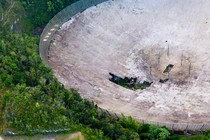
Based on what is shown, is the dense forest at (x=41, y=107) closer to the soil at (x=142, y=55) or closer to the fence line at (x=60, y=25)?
the fence line at (x=60, y=25)

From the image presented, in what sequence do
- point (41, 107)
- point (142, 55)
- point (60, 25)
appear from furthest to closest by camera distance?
point (60, 25), point (142, 55), point (41, 107)

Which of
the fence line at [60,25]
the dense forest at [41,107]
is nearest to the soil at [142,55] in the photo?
the fence line at [60,25]

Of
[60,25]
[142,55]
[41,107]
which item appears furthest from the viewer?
[60,25]

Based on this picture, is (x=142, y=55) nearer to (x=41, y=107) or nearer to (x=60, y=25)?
(x=60, y=25)

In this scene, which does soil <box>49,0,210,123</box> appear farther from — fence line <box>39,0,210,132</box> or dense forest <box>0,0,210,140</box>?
dense forest <box>0,0,210,140</box>

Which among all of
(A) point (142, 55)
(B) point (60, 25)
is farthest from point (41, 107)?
(B) point (60, 25)

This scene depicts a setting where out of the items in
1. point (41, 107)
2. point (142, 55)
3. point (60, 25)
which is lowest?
point (41, 107)
